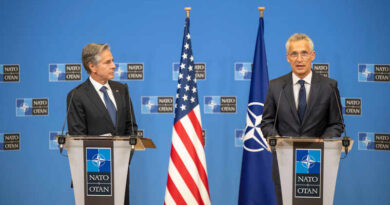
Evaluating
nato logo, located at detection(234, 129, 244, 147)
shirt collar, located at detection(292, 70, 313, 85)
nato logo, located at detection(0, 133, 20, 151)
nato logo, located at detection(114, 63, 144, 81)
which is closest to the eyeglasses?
shirt collar, located at detection(292, 70, 313, 85)

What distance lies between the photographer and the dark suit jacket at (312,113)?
9.20ft

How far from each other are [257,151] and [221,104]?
0.77 meters

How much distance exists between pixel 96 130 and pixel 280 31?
2.42m

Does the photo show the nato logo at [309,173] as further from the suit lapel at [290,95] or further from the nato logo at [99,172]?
the nato logo at [99,172]

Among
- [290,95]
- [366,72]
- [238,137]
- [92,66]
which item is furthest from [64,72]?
[366,72]

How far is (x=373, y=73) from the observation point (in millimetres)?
4480

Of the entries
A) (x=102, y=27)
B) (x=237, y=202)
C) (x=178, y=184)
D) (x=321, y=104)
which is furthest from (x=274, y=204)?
(x=102, y=27)

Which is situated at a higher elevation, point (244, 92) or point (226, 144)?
point (244, 92)

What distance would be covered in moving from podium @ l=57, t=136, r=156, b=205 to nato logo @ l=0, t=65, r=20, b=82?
2.47 m

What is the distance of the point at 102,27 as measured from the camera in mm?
4641

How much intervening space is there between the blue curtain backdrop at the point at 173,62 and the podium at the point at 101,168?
201 centimetres

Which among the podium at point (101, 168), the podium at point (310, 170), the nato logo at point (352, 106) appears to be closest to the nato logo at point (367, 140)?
the nato logo at point (352, 106)

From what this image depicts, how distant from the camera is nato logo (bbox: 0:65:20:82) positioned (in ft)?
15.4

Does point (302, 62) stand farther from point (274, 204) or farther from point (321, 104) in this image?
point (274, 204)
